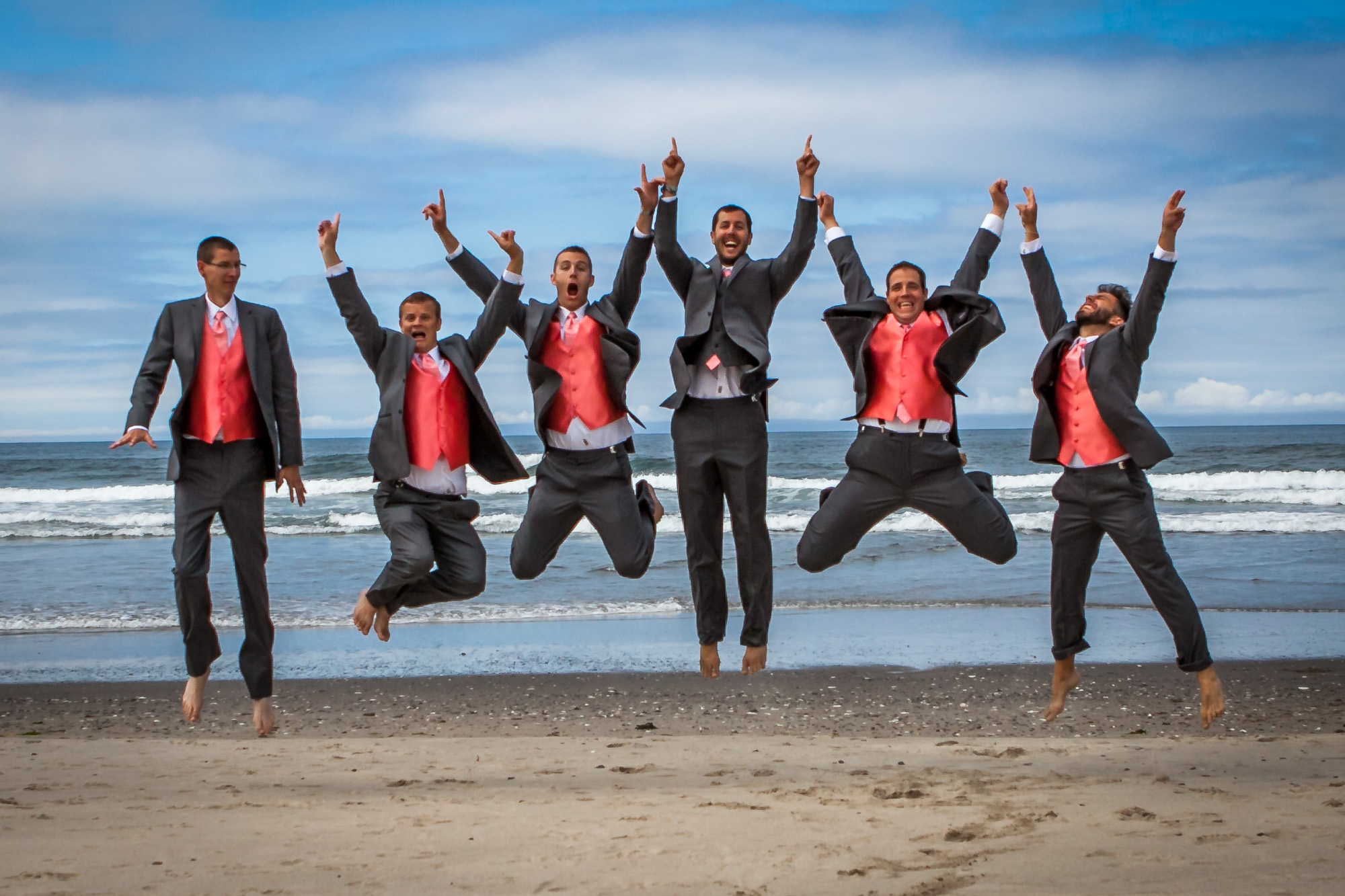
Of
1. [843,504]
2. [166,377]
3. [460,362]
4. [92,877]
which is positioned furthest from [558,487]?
[92,877]

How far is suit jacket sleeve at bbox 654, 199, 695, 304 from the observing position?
706cm

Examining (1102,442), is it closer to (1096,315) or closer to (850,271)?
(1096,315)

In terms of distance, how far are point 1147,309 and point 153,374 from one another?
537cm

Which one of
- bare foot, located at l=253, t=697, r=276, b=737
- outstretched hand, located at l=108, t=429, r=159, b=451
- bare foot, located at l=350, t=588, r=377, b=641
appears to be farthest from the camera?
bare foot, located at l=350, t=588, r=377, b=641

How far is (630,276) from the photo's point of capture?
7227 millimetres

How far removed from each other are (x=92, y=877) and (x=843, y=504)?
4.42 metres

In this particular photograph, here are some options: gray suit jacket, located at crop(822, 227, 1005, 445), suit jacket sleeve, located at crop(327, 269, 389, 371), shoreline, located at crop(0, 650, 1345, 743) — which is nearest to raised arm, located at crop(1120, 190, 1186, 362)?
gray suit jacket, located at crop(822, 227, 1005, 445)

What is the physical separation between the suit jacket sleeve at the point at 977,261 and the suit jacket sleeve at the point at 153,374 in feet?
14.5

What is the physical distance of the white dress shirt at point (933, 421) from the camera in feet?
23.3

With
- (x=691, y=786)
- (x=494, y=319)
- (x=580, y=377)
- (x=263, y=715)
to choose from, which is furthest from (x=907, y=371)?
(x=263, y=715)

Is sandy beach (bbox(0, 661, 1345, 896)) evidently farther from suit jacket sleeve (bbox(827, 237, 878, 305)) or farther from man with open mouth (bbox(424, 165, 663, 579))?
suit jacket sleeve (bbox(827, 237, 878, 305))

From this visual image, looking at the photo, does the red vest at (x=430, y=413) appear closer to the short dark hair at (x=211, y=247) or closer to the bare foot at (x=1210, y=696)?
the short dark hair at (x=211, y=247)

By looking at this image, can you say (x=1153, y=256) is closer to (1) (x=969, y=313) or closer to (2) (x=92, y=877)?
(1) (x=969, y=313)

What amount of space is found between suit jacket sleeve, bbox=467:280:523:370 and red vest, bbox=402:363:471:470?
0.20 metres
